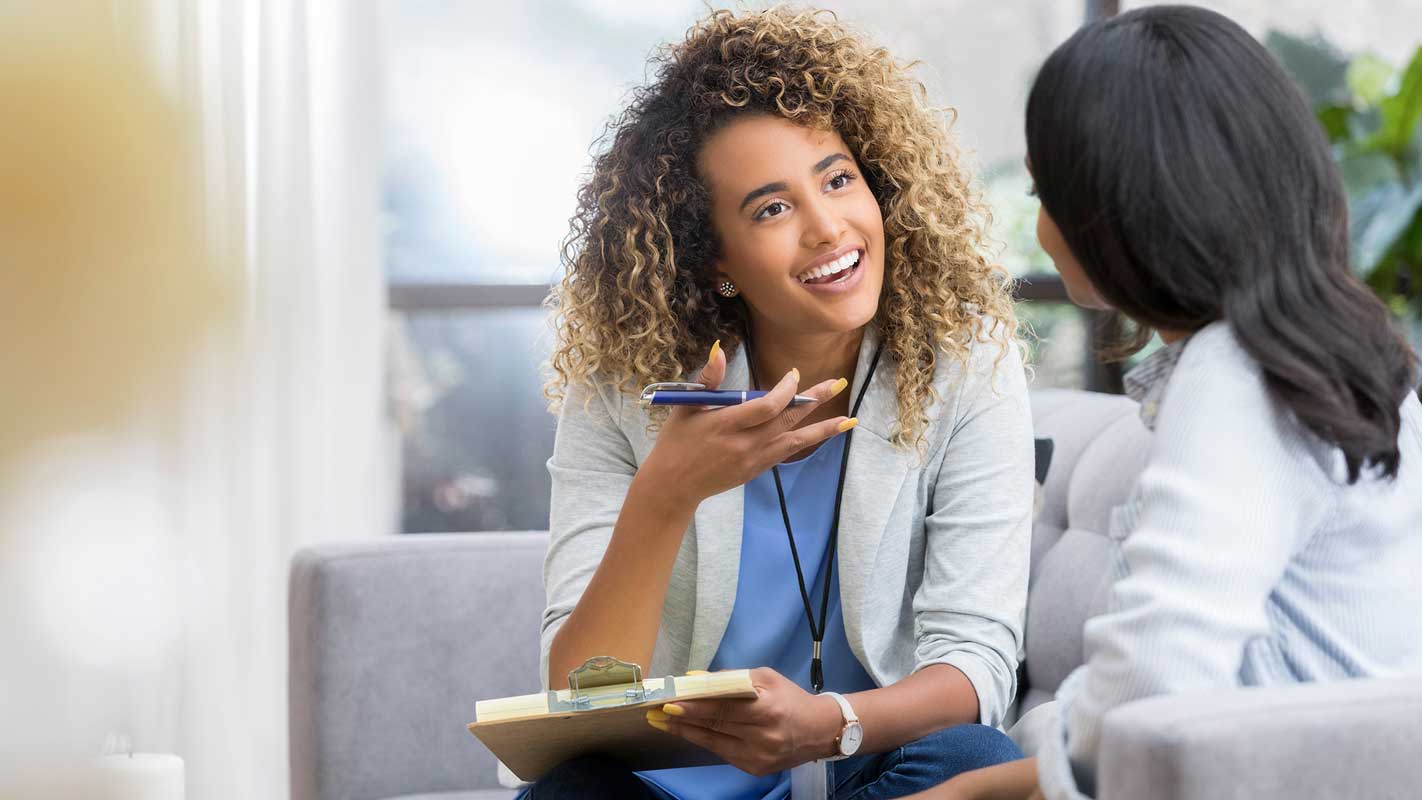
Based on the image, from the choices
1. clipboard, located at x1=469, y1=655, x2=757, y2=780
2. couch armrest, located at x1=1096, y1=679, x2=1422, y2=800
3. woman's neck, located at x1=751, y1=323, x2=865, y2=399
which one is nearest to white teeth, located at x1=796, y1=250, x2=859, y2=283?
woman's neck, located at x1=751, y1=323, x2=865, y2=399

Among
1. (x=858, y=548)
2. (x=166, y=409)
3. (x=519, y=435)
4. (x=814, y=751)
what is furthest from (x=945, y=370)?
(x=519, y=435)

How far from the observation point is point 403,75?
295cm

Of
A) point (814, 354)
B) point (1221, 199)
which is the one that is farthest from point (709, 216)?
point (1221, 199)

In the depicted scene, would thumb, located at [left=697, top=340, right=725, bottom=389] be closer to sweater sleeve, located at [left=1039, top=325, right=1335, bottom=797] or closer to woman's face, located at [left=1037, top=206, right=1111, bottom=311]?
woman's face, located at [left=1037, top=206, right=1111, bottom=311]

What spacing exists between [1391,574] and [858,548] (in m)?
0.57

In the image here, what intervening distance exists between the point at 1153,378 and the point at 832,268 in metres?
0.47

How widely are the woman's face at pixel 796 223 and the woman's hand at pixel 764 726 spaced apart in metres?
0.41

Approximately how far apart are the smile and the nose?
22mm

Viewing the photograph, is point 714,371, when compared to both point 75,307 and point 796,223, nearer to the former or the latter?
point 796,223

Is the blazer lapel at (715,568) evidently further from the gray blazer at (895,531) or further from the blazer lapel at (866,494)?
the blazer lapel at (866,494)

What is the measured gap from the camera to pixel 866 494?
1344mm

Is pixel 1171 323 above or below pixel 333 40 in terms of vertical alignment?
below

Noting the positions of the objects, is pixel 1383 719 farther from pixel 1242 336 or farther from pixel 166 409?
pixel 166 409

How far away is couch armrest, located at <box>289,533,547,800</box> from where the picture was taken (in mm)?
1767
